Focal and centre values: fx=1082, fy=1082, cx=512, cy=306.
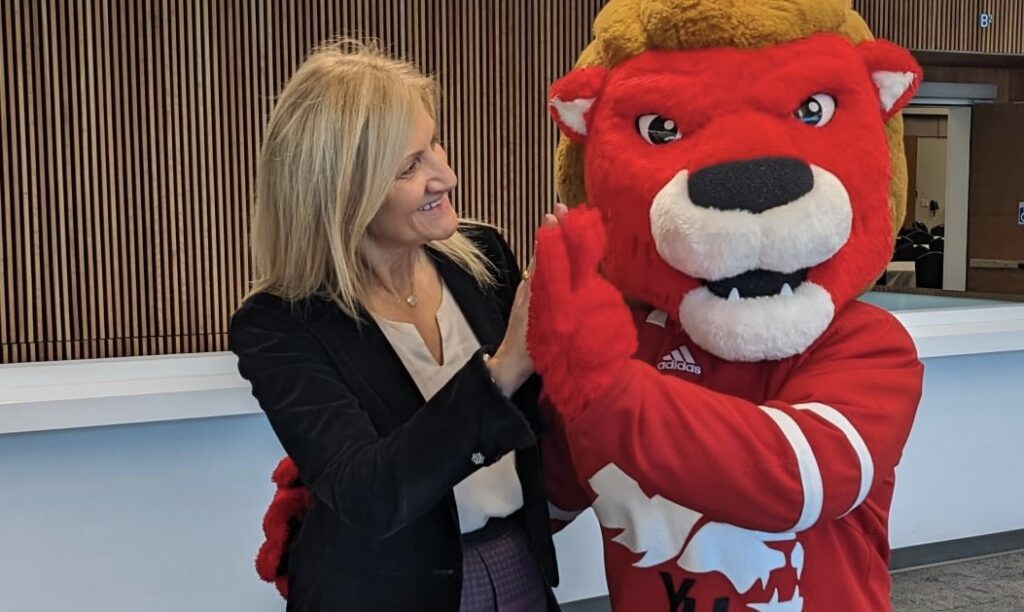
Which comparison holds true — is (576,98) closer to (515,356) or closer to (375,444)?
(515,356)

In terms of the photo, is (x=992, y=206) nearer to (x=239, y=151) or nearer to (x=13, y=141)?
(x=239, y=151)

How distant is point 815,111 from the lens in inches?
57.6

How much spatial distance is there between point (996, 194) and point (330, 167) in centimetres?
501

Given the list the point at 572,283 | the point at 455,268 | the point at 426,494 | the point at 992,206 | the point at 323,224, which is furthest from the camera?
the point at 992,206

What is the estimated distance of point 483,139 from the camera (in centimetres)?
388

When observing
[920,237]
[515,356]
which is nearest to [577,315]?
[515,356]

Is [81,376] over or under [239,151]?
under

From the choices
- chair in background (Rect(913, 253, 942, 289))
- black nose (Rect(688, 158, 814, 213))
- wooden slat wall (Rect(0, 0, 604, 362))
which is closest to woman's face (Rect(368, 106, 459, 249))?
black nose (Rect(688, 158, 814, 213))

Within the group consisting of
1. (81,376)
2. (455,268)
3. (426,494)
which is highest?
(455,268)

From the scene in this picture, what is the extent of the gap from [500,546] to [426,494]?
32cm

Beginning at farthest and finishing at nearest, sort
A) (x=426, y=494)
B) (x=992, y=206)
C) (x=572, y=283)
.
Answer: (x=992, y=206)
(x=426, y=494)
(x=572, y=283)

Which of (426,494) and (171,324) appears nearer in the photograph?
(426,494)

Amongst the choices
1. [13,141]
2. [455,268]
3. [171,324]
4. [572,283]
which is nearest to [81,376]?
[171,324]

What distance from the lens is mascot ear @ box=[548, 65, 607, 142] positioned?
1.58 m
